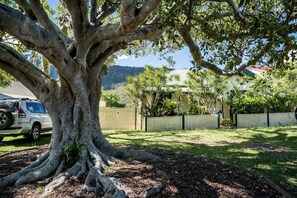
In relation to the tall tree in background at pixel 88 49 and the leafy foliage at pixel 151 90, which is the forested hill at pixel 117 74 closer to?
the leafy foliage at pixel 151 90

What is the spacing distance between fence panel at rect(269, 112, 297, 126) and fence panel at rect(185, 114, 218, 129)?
4029 millimetres

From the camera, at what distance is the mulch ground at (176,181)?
15.7 feet

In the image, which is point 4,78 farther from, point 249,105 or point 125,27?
point 249,105

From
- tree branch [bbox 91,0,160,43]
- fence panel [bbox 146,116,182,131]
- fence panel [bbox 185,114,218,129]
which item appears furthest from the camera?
fence panel [bbox 185,114,218,129]

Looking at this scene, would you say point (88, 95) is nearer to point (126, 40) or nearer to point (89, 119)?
point (89, 119)

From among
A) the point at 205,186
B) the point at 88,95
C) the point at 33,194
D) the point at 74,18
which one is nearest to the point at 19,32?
the point at 74,18

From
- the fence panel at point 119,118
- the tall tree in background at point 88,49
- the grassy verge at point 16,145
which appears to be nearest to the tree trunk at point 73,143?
the tall tree in background at point 88,49

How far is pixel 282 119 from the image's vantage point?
19.0m

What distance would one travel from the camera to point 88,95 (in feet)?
24.3

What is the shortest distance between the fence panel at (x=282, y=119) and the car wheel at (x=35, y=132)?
→ 1444 centimetres

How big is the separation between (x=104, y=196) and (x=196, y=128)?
540 inches

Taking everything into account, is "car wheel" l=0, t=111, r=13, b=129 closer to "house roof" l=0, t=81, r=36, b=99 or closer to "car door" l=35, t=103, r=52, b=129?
"car door" l=35, t=103, r=52, b=129

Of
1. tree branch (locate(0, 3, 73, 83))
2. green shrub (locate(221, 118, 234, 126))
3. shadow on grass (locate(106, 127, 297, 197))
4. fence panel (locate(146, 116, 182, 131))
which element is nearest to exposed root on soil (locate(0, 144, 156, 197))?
tree branch (locate(0, 3, 73, 83))

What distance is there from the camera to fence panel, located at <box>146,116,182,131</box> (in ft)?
56.6
